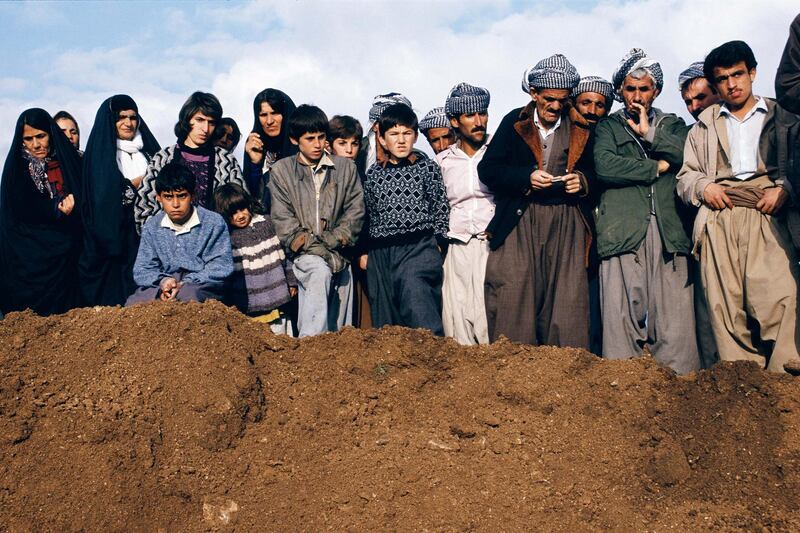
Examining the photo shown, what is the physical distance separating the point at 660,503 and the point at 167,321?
2591mm

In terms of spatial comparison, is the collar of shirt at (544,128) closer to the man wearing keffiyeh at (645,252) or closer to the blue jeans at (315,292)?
the man wearing keffiyeh at (645,252)

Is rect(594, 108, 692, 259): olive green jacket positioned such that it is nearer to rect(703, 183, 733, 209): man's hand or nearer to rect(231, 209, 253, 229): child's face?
rect(703, 183, 733, 209): man's hand

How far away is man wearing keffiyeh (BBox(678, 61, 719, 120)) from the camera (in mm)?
5977

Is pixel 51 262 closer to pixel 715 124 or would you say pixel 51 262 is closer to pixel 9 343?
pixel 9 343

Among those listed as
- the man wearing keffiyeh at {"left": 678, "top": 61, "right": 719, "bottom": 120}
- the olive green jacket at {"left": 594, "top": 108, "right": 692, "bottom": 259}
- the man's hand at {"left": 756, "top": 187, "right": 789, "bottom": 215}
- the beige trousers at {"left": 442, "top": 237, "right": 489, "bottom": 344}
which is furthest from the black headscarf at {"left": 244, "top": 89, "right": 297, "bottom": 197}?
the man's hand at {"left": 756, "top": 187, "right": 789, "bottom": 215}

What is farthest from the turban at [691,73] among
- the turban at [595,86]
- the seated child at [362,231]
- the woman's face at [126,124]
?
the woman's face at [126,124]

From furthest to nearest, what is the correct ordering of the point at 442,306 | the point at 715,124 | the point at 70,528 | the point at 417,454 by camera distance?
the point at 442,306, the point at 715,124, the point at 417,454, the point at 70,528

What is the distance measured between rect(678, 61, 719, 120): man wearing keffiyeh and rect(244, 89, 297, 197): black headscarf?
294 centimetres

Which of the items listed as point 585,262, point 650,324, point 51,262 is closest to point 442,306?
point 585,262

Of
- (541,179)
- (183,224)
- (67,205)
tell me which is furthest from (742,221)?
(67,205)

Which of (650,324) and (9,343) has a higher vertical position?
(9,343)

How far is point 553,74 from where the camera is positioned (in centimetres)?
562

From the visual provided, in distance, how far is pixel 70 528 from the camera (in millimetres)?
3465

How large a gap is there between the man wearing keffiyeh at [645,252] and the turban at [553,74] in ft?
1.54
